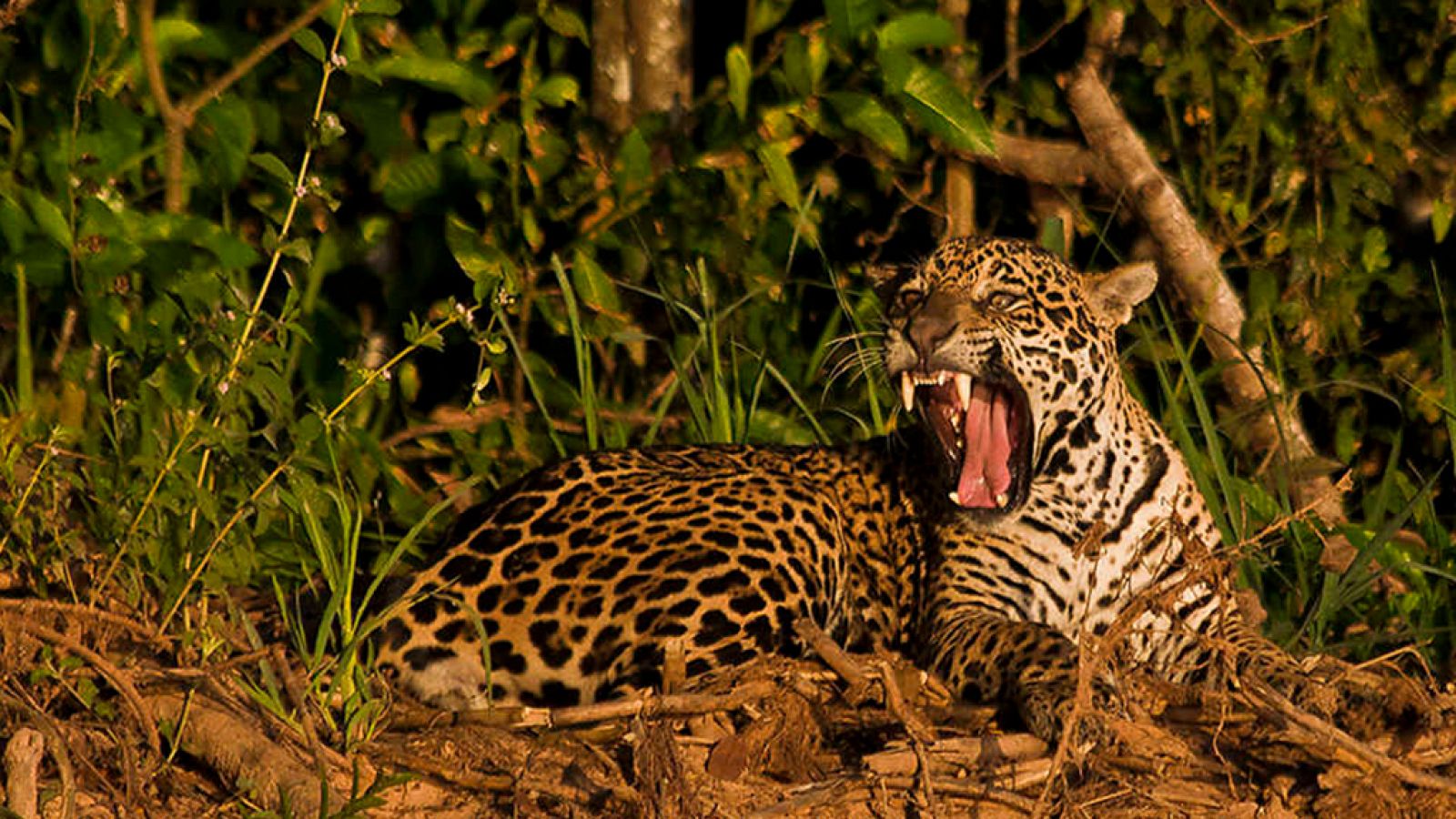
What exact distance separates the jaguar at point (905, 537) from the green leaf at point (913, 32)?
1.65 feet

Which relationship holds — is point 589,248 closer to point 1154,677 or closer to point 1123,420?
point 1123,420

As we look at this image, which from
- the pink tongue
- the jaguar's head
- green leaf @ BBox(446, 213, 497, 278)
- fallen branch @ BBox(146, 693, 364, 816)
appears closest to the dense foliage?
green leaf @ BBox(446, 213, 497, 278)

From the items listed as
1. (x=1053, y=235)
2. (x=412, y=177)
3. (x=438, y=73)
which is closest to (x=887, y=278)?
(x=1053, y=235)

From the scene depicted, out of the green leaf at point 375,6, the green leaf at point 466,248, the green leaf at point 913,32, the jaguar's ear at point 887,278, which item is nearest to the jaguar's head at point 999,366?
the jaguar's ear at point 887,278

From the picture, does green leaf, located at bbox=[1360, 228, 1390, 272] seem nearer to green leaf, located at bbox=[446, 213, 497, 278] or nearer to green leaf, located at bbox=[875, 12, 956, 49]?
green leaf, located at bbox=[875, 12, 956, 49]

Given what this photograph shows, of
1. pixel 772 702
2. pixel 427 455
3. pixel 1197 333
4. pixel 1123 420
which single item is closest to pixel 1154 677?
pixel 1123 420

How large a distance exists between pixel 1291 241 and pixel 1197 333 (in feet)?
2.48

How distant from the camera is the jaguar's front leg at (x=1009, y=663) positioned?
16.7 ft

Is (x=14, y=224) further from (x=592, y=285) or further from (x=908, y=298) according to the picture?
(x=908, y=298)

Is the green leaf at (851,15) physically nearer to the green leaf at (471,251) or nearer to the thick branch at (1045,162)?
the green leaf at (471,251)

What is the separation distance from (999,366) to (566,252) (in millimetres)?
1765

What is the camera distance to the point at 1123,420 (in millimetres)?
5930

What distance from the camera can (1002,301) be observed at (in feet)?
18.8

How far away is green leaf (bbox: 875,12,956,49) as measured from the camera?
232 inches
